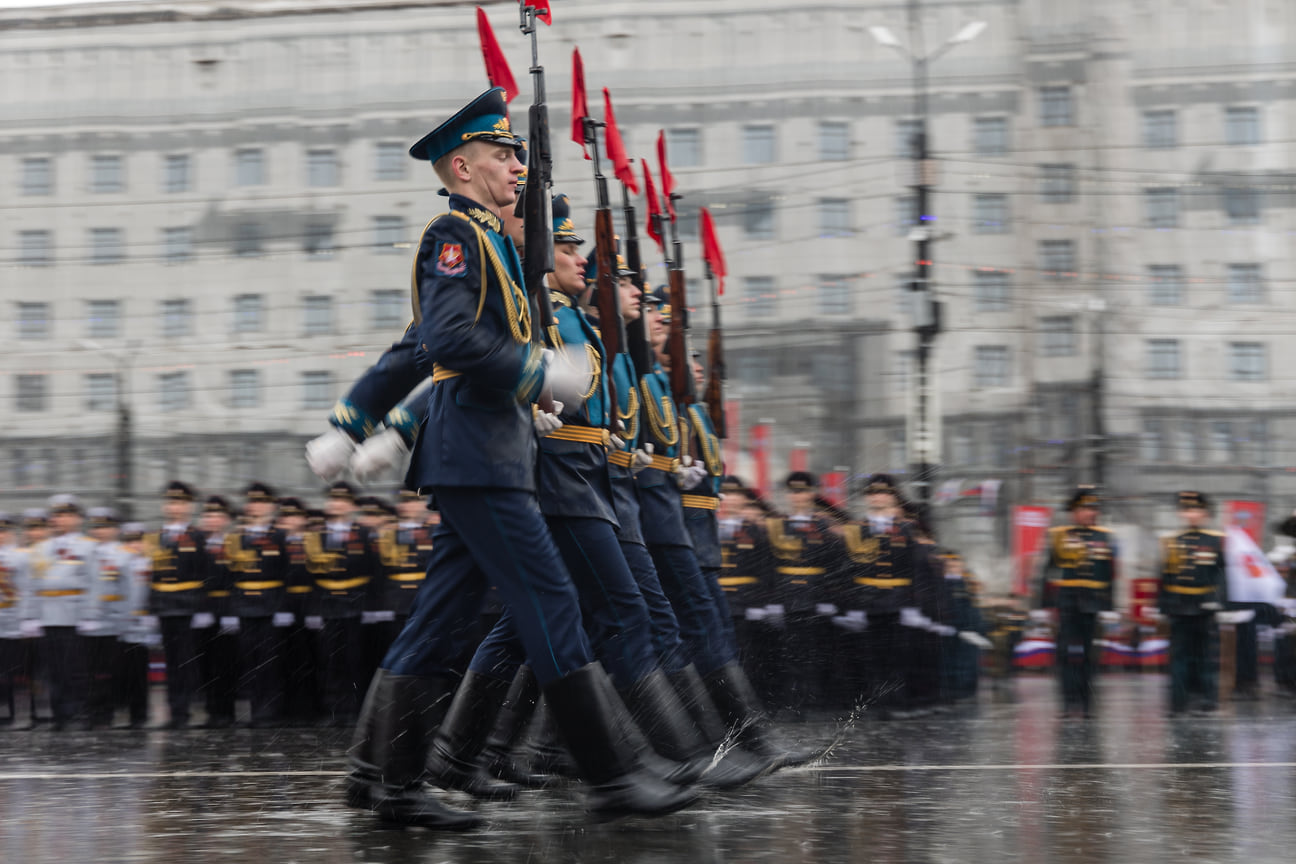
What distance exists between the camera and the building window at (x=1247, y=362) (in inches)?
843

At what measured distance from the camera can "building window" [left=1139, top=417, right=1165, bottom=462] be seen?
64.7ft

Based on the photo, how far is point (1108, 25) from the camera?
2167cm

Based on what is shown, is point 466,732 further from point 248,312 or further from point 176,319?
point 176,319

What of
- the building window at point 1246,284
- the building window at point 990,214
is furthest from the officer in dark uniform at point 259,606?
the building window at point 1246,284

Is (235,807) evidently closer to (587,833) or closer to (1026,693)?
(587,833)

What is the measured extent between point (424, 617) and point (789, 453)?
16.6 m

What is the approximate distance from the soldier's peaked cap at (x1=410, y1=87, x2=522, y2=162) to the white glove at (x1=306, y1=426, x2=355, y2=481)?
31.1 inches

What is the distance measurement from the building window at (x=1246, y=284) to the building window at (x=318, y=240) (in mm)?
12259

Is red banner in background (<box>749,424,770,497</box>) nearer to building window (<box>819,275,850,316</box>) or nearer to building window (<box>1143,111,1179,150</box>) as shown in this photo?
building window (<box>819,275,850,316</box>)

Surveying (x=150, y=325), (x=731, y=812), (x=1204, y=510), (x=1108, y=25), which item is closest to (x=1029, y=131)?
(x=1108, y=25)

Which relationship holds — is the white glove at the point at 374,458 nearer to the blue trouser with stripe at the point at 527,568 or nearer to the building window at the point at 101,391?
the blue trouser with stripe at the point at 527,568

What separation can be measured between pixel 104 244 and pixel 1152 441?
15.5m

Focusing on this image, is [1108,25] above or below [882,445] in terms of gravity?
above

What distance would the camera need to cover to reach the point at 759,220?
24.2m
